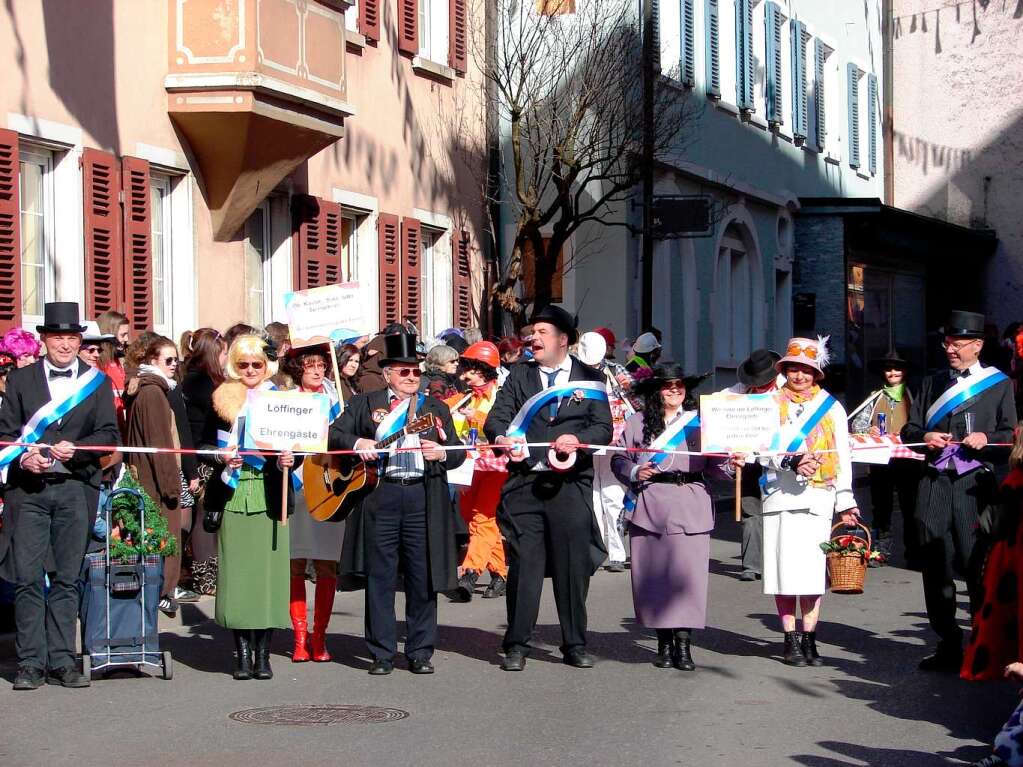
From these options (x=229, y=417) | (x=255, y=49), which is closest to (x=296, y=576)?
(x=229, y=417)

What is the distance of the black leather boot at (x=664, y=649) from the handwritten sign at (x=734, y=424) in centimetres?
107

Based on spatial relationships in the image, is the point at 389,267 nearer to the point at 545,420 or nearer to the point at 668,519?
the point at 545,420

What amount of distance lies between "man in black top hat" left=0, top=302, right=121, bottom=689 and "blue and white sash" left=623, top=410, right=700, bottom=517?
9.77 ft

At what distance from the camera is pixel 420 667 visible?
10883 mm

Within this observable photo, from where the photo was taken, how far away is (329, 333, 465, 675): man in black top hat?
10898 mm

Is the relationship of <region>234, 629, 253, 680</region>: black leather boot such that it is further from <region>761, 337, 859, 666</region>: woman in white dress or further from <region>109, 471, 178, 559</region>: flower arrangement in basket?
<region>761, 337, 859, 666</region>: woman in white dress

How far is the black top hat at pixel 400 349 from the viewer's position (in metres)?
10.9

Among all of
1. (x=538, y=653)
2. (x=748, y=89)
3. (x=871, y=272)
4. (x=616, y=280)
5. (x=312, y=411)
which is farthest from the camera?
(x=871, y=272)

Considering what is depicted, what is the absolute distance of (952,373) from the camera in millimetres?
11258

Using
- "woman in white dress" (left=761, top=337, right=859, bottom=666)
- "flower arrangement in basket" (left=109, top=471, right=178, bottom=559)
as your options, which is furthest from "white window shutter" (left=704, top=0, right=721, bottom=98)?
"flower arrangement in basket" (left=109, top=471, right=178, bottom=559)

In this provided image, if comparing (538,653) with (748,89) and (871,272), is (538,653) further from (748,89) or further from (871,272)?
(871,272)

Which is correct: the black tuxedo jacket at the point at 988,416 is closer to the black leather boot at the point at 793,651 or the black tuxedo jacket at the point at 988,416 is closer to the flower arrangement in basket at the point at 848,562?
the flower arrangement in basket at the point at 848,562

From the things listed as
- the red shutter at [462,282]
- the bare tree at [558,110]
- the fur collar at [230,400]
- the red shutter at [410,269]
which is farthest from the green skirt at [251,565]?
the red shutter at [462,282]

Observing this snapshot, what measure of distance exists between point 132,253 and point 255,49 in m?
2.15
